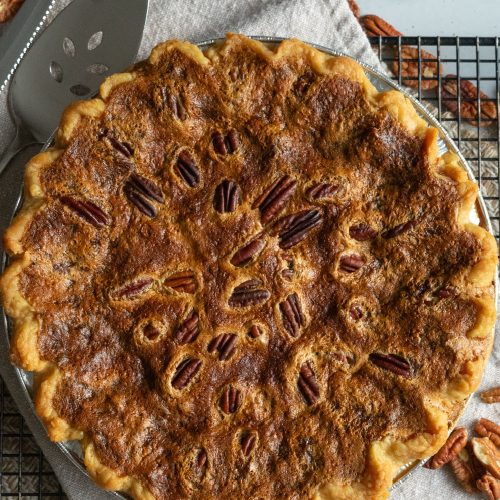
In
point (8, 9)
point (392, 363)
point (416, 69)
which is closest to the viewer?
point (392, 363)

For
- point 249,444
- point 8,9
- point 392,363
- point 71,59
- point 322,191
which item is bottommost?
point 249,444

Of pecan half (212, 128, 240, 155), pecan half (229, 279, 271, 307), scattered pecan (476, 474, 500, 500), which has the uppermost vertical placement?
pecan half (212, 128, 240, 155)

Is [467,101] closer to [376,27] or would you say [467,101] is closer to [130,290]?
[376,27]

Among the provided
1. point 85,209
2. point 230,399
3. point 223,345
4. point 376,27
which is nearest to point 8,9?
point 85,209

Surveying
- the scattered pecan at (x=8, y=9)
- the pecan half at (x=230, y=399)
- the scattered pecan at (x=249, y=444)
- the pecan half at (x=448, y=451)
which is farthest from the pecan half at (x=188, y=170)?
the pecan half at (x=448, y=451)

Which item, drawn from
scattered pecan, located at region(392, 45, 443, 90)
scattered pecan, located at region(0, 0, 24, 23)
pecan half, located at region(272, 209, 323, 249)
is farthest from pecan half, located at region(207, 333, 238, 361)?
scattered pecan, located at region(0, 0, 24, 23)

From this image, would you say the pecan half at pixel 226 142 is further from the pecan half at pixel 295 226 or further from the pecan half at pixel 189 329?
the pecan half at pixel 189 329

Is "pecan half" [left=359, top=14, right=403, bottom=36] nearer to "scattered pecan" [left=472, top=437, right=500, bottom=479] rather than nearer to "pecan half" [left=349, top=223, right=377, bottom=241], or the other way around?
"pecan half" [left=349, top=223, right=377, bottom=241]
